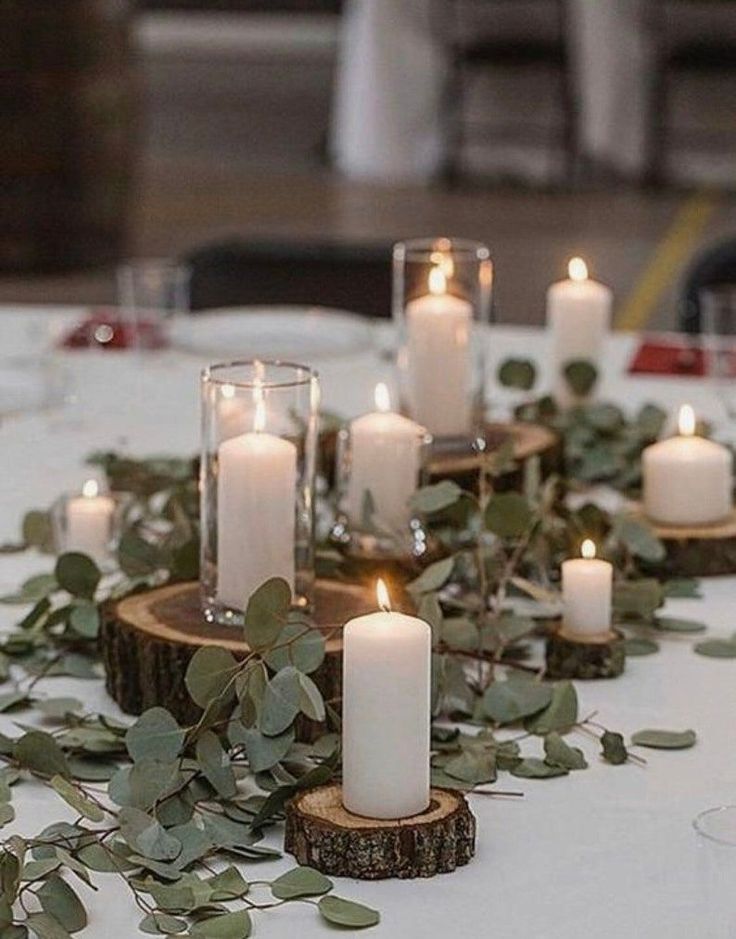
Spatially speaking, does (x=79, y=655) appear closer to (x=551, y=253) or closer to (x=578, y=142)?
(x=551, y=253)

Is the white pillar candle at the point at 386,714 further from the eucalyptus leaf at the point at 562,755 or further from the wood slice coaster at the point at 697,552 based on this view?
the wood slice coaster at the point at 697,552

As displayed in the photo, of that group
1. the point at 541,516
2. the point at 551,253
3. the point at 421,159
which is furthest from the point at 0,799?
the point at 421,159

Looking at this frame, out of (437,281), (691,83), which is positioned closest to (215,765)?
(437,281)

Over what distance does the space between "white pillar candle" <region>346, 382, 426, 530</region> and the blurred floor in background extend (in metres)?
3.84

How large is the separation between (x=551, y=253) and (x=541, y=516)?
4.98 m

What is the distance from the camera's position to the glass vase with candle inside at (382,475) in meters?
1.63

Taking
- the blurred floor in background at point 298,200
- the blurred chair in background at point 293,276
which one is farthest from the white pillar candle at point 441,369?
the blurred floor in background at point 298,200

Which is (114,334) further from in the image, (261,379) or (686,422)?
(261,379)

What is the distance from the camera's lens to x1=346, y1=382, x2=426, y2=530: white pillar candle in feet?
5.37

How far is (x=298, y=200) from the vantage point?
24.9 feet

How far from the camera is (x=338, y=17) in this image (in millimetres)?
9633

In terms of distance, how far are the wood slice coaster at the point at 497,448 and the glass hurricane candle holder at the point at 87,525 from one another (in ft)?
0.92

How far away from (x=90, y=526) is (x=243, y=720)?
52 centimetres

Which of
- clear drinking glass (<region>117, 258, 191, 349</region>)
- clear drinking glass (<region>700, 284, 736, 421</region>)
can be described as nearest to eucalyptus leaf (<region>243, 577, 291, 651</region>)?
clear drinking glass (<region>700, 284, 736, 421</region>)
